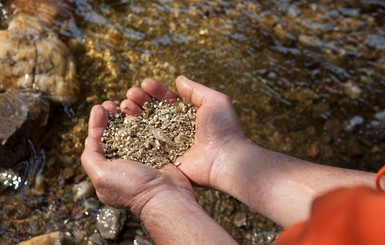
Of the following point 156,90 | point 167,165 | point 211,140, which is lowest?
point 167,165

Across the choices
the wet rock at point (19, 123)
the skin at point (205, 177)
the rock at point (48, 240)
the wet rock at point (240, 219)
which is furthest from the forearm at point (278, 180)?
the wet rock at point (19, 123)

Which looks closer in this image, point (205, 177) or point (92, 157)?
point (92, 157)

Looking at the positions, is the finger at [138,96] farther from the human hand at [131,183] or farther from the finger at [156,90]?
the human hand at [131,183]

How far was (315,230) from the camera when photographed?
1202 mm

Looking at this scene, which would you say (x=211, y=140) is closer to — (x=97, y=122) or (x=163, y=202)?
(x=163, y=202)

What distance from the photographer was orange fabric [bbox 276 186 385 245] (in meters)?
1.10

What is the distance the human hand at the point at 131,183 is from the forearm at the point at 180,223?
0.02 metres

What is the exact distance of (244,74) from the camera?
3252mm

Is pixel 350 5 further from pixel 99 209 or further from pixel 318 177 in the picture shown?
pixel 99 209

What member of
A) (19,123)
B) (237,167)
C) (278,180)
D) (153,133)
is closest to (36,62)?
(19,123)

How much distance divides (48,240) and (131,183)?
2.49ft

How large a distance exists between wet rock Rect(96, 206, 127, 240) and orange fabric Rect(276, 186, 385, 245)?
4.92ft

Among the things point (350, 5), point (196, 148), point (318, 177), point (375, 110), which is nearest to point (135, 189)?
point (196, 148)

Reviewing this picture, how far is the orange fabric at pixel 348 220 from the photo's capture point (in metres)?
1.10
